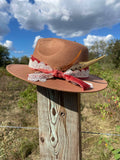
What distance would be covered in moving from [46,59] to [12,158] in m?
2.25

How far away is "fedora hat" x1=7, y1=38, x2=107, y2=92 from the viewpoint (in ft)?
3.18

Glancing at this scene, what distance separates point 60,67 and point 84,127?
2921 millimetres

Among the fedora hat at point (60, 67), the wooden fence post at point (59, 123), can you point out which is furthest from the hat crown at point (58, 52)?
the wooden fence post at point (59, 123)

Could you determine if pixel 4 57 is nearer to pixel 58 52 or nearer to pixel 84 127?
pixel 84 127

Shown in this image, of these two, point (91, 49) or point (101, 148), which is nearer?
point (101, 148)

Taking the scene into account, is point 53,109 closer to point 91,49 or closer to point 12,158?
point 12,158

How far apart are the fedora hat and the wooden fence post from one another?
0.37ft

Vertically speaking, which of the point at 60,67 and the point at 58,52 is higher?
the point at 58,52

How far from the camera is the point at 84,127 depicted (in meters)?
3.48

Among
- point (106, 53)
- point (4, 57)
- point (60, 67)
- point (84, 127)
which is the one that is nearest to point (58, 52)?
point (60, 67)

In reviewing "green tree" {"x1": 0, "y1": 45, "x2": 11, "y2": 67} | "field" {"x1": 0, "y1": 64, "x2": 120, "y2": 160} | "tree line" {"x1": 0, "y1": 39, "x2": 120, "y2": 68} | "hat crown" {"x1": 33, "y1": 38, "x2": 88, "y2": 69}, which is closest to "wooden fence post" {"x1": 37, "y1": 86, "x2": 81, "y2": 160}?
"hat crown" {"x1": 33, "y1": 38, "x2": 88, "y2": 69}

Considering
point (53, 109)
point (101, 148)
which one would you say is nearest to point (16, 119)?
point (101, 148)

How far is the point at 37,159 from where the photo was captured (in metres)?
2.39

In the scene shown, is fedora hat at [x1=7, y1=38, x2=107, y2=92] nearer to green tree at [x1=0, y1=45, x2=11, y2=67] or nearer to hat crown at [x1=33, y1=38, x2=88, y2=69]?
hat crown at [x1=33, y1=38, x2=88, y2=69]
